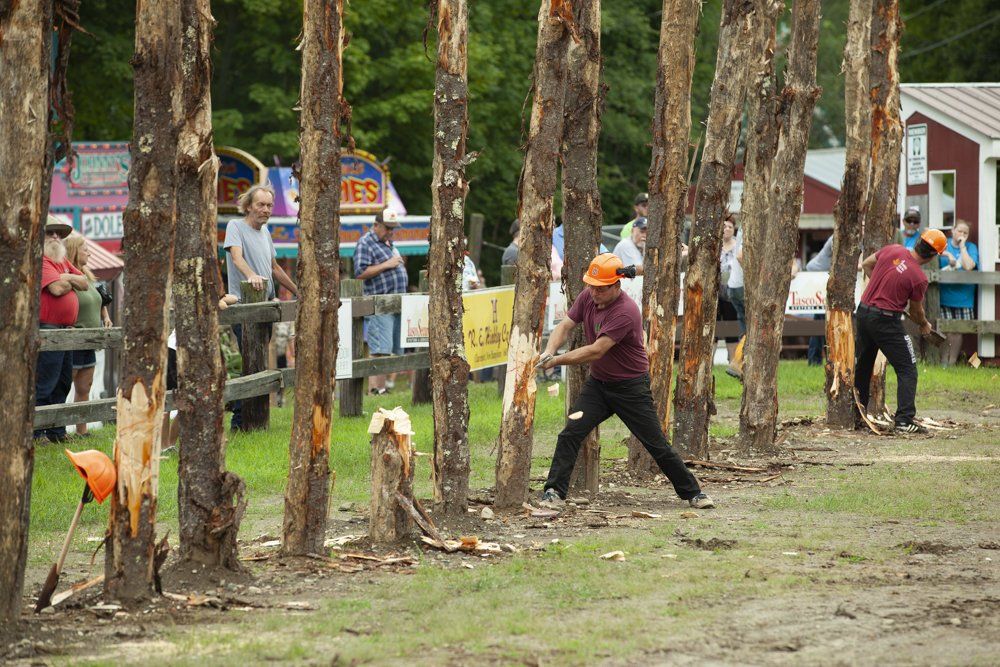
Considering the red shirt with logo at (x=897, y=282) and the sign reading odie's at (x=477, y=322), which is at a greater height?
the red shirt with logo at (x=897, y=282)

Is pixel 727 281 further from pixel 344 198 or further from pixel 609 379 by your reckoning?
pixel 609 379

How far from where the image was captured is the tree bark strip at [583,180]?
10664 millimetres

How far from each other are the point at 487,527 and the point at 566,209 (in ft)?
8.87

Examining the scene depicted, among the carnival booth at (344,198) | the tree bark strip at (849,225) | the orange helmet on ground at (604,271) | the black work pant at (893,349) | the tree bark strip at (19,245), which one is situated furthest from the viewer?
the carnival booth at (344,198)

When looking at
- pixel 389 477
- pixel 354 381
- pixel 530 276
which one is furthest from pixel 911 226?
pixel 389 477

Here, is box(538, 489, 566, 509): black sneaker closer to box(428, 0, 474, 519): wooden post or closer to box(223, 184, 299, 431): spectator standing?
box(428, 0, 474, 519): wooden post

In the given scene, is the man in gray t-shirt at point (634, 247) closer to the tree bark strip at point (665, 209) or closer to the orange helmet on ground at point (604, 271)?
the tree bark strip at point (665, 209)

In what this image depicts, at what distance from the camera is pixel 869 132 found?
50.4 feet

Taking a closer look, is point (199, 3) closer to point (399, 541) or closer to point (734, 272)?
point (399, 541)

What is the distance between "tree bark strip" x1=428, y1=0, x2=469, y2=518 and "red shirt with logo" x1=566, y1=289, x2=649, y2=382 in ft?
4.52

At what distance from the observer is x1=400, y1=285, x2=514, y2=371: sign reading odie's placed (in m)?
15.6

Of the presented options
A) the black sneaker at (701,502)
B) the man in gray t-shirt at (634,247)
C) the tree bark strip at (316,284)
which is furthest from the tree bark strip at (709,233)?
the man in gray t-shirt at (634,247)

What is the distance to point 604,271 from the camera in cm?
1018

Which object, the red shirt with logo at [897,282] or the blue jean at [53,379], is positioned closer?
the blue jean at [53,379]
